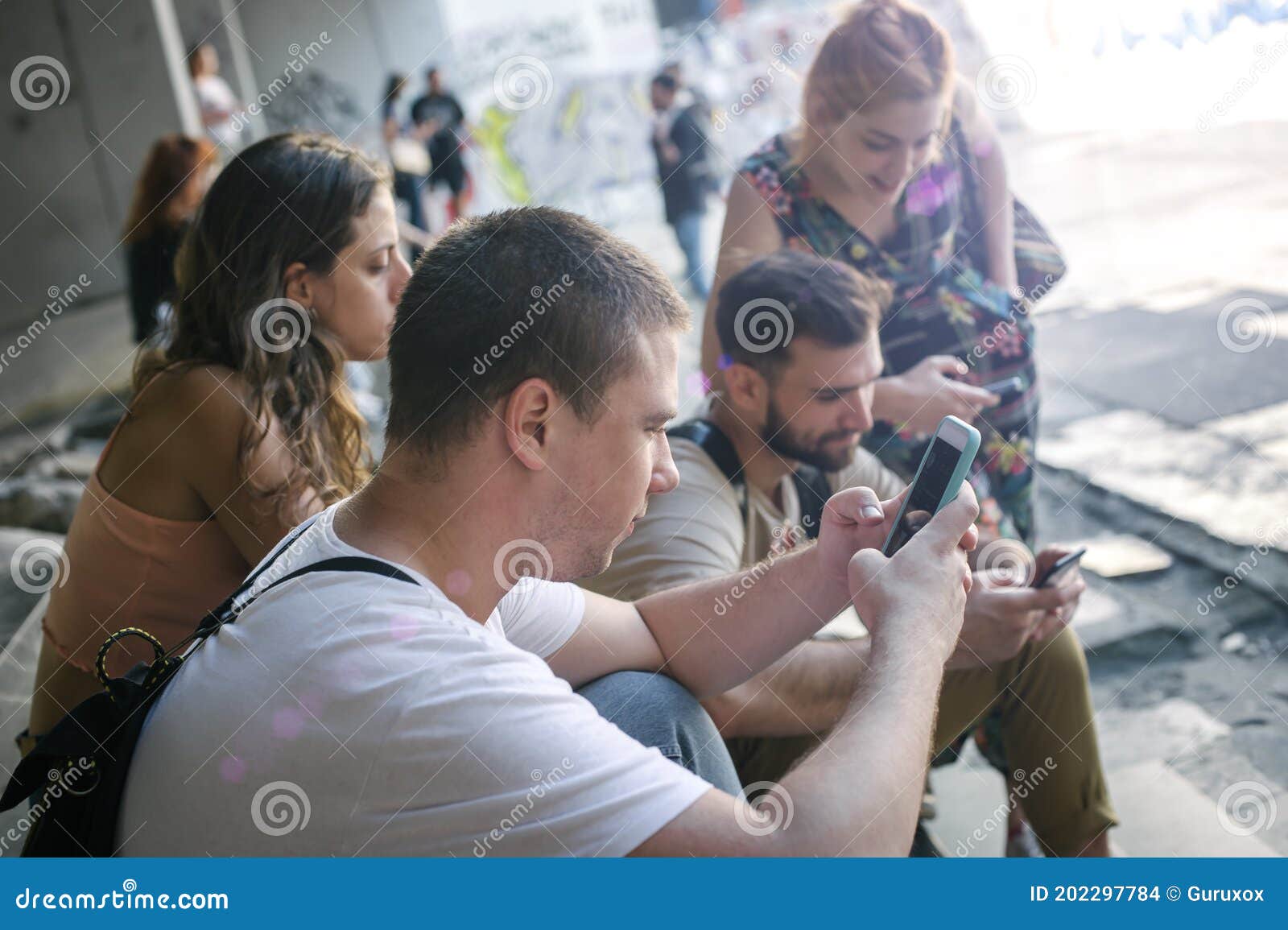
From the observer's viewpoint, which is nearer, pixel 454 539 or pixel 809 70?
pixel 454 539

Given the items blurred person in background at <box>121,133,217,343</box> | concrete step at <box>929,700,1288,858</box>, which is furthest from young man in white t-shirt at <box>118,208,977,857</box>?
blurred person in background at <box>121,133,217,343</box>

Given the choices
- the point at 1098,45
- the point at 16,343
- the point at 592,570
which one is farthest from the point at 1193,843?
the point at 16,343

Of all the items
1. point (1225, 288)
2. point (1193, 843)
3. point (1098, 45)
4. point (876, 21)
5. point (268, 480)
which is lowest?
point (1225, 288)

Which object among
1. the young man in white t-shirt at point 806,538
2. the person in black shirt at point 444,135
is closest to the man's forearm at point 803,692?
the young man in white t-shirt at point 806,538

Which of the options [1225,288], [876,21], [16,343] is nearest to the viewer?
[876,21]

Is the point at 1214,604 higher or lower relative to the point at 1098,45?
lower

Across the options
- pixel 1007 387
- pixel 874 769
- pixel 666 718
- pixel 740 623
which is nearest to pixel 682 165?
pixel 1007 387

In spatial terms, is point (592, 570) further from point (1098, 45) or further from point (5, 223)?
point (5, 223)

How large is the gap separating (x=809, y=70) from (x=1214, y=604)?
2.05 metres

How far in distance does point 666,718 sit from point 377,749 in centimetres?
52

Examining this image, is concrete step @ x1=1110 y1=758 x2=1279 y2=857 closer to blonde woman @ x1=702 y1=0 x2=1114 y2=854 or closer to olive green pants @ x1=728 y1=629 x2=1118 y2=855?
olive green pants @ x1=728 y1=629 x2=1118 y2=855

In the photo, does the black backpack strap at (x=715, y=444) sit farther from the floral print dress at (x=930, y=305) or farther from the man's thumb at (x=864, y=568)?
the man's thumb at (x=864, y=568)

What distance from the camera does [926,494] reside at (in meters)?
1.74

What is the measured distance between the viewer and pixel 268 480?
2.20 meters
